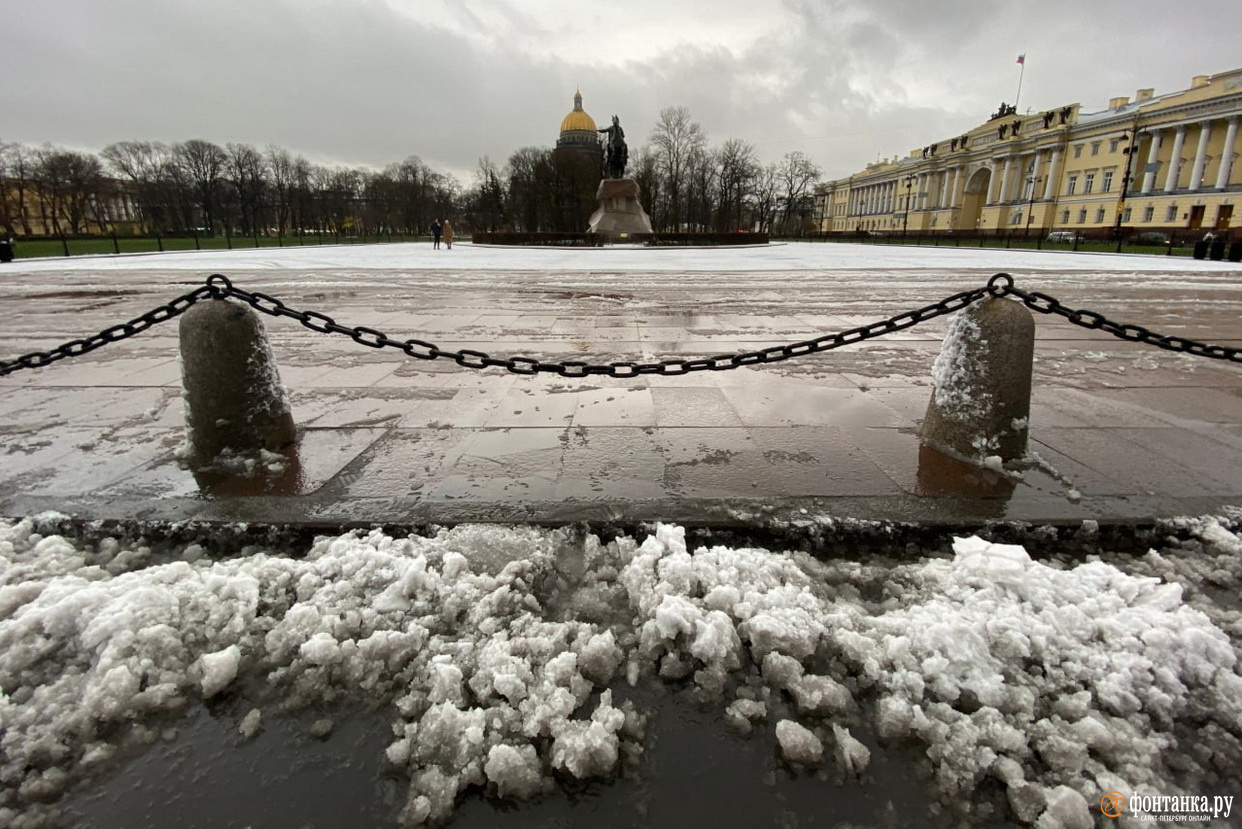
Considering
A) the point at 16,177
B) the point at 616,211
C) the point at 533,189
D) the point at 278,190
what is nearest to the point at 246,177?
the point at 278,190

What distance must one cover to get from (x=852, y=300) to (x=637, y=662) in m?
11.7

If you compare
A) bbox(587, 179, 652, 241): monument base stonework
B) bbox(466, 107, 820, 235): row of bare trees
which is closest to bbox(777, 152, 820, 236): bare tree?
bbox(466, 107, 820, 235): row of bare trees

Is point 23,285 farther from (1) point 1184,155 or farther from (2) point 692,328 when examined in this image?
(1) point 1184,155

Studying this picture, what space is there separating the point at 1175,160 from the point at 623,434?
8683 centimetres

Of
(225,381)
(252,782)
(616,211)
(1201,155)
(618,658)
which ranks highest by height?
(1201,155)

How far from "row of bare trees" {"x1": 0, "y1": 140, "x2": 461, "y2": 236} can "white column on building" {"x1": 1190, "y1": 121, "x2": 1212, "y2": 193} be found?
307ft

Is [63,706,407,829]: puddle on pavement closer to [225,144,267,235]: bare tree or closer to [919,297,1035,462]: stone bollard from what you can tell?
[919,297,1035,462]: stone bollard

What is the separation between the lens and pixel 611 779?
1772mm

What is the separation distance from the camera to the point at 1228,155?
5856 cm

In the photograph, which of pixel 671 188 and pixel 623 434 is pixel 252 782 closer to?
pixel 623 434

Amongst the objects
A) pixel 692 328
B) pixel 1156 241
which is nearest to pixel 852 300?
pixel 692 328

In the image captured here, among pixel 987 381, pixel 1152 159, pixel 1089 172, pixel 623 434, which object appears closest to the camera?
pixel 987 381

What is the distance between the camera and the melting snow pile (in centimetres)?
180

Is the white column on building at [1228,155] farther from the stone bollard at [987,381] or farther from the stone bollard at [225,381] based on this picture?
the stone bollard at [225,381]
